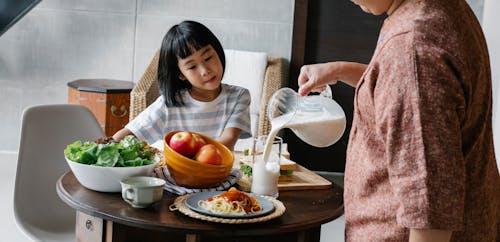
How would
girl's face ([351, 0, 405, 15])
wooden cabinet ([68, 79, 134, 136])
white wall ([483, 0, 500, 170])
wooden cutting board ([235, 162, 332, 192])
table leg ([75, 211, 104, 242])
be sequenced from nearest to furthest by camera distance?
girl's face ([351, 0, 405, 15]) → table leg ([75, 211, 104, 242]) → wooden cutting board ([235, 162, 332, 192]) → white wall ([483, 0, 500, 170]) → wooden cabinet ([68, 79, 134, 136])

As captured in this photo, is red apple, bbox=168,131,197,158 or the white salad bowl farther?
red apple, bbox=168,131,197,158

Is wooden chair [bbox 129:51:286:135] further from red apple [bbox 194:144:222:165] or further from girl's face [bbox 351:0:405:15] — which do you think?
girl's face [bbox 351:0:405:15]

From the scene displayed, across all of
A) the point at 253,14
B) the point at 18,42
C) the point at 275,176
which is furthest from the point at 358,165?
the point at 18,42

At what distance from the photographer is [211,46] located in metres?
2.85

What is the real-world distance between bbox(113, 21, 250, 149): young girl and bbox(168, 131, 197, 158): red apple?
67 cm

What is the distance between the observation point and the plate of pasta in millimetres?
1821

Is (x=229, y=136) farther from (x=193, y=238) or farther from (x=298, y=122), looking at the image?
(x=193, y=238)

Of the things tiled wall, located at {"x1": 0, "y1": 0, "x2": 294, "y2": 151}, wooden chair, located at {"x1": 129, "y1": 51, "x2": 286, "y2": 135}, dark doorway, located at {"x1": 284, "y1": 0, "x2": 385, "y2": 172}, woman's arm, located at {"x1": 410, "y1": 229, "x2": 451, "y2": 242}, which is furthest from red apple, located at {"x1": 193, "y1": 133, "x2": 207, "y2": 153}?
tiled wall, located at {"x1": 0, "y1": 0, "x2": 294, "y2": 151}

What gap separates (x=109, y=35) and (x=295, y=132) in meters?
3.37

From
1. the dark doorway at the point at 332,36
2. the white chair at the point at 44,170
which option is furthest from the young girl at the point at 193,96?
the dark doorway at the point at 332,36

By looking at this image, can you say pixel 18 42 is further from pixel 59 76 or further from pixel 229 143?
pixel 229 143

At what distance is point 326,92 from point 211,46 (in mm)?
848

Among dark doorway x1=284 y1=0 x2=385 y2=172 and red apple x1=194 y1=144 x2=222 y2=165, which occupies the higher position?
dark doorway x1=284 y1=0 x2=385 y2=172

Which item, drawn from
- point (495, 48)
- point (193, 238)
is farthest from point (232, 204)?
point (495, 48)
